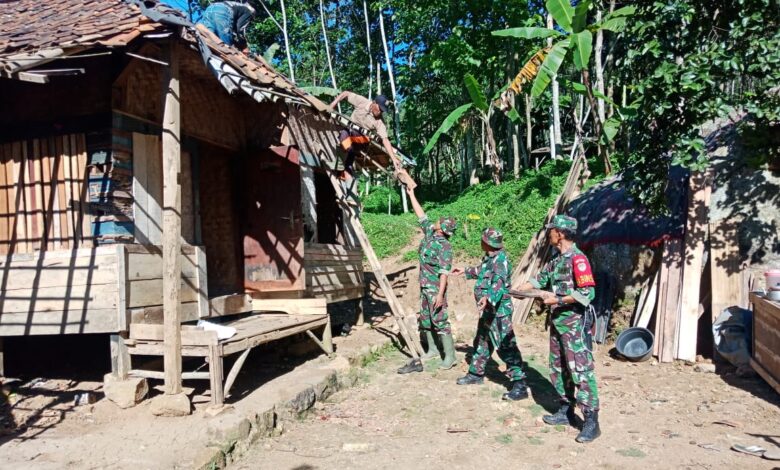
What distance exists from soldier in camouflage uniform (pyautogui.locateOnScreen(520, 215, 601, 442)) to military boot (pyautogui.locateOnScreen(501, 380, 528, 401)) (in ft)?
3.06

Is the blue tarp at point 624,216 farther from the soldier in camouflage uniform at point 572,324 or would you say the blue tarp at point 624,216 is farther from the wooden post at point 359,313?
the wooden post at point 359,313

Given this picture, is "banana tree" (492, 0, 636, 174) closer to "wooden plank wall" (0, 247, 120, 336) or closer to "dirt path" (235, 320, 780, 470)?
"dirt path" (235, 320, 780, 470)

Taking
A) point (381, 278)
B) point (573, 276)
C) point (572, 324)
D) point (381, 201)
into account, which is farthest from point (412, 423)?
point (381, 201)

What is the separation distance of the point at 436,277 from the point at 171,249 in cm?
328

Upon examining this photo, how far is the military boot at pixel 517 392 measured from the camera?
5.69 metres

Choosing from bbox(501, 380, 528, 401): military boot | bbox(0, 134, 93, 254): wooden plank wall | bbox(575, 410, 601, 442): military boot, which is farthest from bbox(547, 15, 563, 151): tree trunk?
bbox(0, 134, 93, 254): wooden plank wall

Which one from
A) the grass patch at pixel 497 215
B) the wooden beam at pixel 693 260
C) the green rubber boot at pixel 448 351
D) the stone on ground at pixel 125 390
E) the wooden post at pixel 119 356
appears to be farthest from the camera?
the grass patch at pixel 497 215

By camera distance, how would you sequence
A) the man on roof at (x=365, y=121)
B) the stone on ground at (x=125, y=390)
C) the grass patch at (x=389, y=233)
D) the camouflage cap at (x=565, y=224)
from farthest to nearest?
the grass patch at (x=389, y=233), the man on roof at (x=365, y=121), the stone on ground at (x=125, y=390), the camouflage cap at (x=565, y=224)

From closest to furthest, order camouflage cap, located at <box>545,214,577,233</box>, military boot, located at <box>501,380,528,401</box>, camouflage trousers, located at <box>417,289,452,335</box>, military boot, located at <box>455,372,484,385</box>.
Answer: camouflage cap, located at <box>545,214,577,233</box>
military boot, located at <box>501,380,528,401</box>
military boot, located at <box>455,372,484,385</box>
camouflage trousers, located at <box>417,289,452,335</box>

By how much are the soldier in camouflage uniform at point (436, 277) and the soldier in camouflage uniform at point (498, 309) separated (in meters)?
0.64

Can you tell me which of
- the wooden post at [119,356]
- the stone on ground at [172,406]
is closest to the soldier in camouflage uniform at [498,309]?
the stone on ground at [172,406]

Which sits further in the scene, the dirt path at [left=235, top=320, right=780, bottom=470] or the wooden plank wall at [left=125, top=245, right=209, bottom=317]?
the wooden plank wall at [left=125, top=245, right=209, bottom=317]

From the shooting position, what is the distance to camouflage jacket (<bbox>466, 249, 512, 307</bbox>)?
5852 mm

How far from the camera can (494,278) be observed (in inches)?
231
